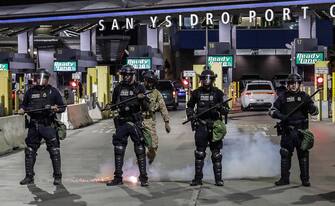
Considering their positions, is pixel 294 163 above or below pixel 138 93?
below

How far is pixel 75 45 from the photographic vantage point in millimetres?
55281

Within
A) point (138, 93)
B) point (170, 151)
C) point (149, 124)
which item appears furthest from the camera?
point (170, 151)

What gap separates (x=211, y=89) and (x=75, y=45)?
46.6m

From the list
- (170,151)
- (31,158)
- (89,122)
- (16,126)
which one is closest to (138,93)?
(31,158)

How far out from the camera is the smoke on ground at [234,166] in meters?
11.3

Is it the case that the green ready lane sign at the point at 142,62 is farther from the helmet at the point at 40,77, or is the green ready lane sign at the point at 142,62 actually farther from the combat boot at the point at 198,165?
the combat boot at the point at 198,165

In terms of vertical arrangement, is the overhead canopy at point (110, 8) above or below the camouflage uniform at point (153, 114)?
above

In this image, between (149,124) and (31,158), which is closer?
(31,158)

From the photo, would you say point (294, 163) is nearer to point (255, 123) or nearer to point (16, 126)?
point (16, 126)

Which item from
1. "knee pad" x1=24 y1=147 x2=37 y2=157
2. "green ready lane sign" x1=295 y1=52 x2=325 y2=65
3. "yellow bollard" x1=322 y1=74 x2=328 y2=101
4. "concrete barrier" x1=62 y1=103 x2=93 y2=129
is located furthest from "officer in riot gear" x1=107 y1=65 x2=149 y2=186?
"green ready lane sign" x1=295 y1=52 x2=325 y2=65

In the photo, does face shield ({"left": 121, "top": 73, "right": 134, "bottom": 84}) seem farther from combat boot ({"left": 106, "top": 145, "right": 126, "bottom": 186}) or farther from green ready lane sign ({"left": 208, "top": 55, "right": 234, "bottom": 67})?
green ready lane sign ({"left": 208, "top": 55, "right": 234, "bottom": 67})

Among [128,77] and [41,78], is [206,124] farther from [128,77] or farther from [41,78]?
[41,78]

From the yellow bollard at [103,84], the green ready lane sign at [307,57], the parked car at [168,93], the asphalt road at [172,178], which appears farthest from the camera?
the parked car at [168,93]

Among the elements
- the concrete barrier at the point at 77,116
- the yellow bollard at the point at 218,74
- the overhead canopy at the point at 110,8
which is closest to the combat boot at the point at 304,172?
the overhead canopy at the point at 110,8
